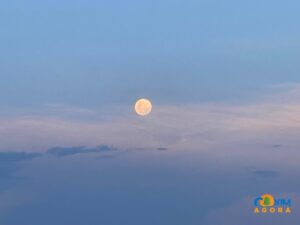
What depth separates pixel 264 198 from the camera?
71750 mm
